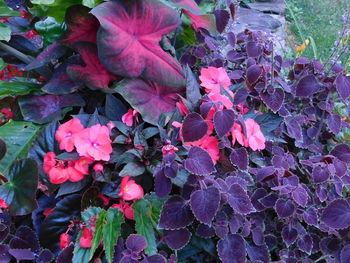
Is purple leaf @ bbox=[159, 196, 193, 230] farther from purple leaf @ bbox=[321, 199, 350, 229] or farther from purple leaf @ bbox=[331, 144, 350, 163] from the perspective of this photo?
purple leaf @ bbox=[331, 144, 350, 163]

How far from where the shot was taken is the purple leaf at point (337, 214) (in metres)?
1.02

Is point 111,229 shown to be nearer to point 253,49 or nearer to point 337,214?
point 337,214

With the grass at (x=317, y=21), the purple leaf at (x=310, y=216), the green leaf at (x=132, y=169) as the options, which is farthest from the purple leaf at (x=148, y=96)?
the grass at (x=317, y=21)

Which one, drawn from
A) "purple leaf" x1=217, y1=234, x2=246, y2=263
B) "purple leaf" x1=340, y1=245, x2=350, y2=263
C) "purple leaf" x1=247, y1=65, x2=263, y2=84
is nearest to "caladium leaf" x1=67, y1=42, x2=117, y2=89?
"purple leaf" x1=247, y1=65, x2=263, y2=84

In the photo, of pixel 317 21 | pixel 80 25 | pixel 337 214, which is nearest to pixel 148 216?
pixel 337 214

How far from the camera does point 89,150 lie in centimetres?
104

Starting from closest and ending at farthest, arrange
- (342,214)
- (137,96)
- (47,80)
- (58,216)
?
(342,214) < (58,216) < (137,96) < (47,80)

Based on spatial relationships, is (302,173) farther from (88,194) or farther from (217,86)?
(88,194)

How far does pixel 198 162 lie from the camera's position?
100 centimetres

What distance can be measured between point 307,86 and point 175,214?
24.0 inches

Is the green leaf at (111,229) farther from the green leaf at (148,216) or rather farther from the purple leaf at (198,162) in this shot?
the purple leaf at (198,162)

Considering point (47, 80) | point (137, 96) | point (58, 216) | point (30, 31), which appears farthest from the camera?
point (30, 31)

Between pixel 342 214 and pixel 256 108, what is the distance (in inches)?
20.8

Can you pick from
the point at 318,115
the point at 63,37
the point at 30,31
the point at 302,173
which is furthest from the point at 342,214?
the point at 30,31
